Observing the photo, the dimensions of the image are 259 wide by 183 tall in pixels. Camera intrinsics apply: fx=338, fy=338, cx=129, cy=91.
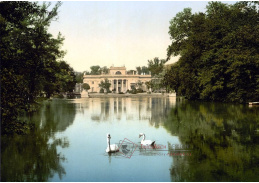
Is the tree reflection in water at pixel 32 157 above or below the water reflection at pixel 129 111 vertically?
below

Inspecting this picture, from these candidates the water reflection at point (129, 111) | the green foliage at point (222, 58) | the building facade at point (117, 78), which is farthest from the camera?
the building facade at point (117, 78)

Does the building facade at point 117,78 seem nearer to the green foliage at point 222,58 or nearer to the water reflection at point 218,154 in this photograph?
the green foliage at point 222,58

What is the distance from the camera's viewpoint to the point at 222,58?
28.9 m

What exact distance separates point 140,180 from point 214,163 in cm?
218

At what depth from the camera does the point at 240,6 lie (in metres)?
32.3

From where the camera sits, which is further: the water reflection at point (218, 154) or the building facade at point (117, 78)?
the building facade at point (117, 78)

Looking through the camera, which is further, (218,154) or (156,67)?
(156,67)

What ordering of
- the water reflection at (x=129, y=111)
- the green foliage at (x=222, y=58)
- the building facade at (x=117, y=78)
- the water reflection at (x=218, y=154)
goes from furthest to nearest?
the building facade at (x=117, y=78)
the green foliage at (x=222, y=58)
the water reflection at (x=129, y=111)
the water reflection at (x=218, y=154)

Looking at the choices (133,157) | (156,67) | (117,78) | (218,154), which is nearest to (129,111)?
(218,154)

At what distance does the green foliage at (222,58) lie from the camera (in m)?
28.5

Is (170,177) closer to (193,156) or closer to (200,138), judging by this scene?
(193,156)

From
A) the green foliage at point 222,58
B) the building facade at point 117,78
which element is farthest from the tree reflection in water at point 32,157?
the building facade at point 117,78

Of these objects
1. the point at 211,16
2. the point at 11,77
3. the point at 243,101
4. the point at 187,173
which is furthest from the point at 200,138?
the point at 211,16

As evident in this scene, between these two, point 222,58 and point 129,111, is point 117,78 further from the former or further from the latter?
point 129,111
